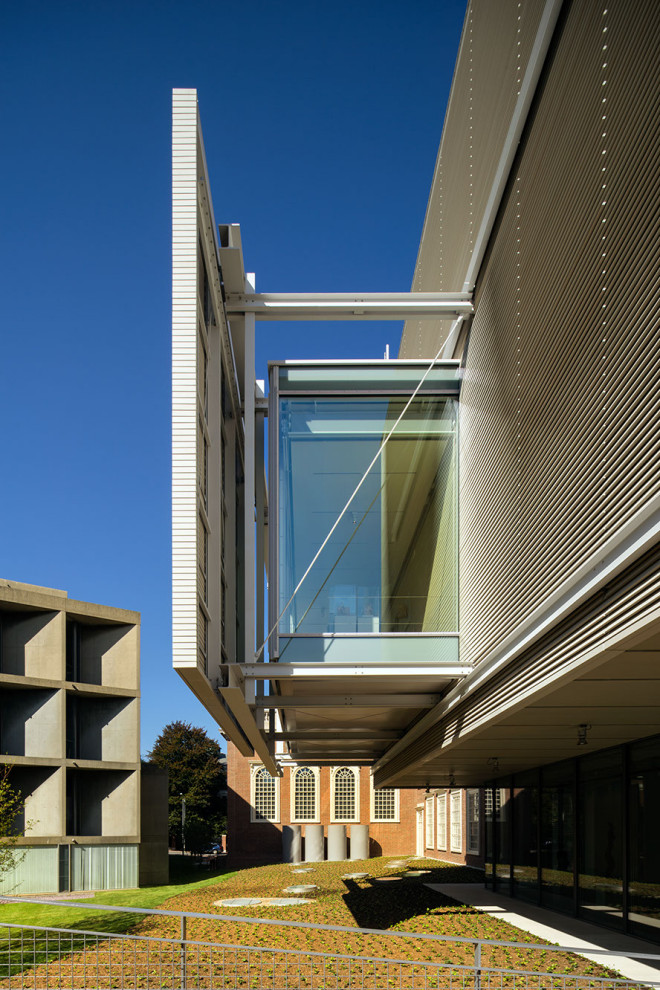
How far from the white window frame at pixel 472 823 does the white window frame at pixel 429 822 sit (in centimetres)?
745

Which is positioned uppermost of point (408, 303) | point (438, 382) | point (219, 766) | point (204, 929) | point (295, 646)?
point (408, 303)

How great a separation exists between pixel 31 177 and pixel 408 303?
22.7 metres

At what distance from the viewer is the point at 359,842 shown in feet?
145

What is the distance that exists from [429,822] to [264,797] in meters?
7.98

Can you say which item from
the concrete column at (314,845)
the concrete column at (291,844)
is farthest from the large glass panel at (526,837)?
the concrete column at (291,844)

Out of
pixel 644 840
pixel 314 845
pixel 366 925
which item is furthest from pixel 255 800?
pixel 644 840

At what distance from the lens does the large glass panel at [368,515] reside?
43.9 feet

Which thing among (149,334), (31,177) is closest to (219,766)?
A: (149,334)

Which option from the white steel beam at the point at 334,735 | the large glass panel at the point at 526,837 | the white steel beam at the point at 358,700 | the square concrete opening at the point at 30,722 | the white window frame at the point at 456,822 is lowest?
the white window frame at the point at 456,822

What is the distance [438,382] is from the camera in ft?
46.7

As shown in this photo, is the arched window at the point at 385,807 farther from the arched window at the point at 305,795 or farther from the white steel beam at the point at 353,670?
the white steel beam at the point at 353,670

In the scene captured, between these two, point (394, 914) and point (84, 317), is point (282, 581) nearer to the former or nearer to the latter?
point (394, 914)

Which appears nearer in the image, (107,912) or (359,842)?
(107,912)

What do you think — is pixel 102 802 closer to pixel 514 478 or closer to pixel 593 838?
pixel 593 838
